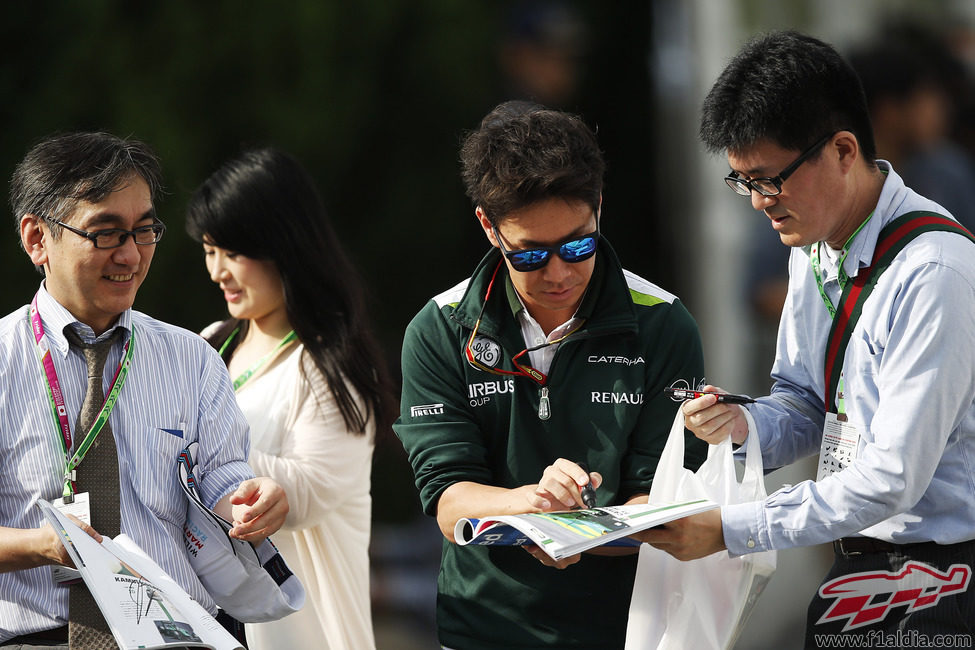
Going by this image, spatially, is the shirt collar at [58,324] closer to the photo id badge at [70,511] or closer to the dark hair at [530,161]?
the photo id badge at [70,511]

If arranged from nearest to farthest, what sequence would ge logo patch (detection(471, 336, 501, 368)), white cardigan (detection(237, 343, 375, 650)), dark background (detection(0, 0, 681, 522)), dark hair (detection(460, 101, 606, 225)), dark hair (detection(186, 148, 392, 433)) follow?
dark hair (detection(460, 101, 606, 225)), ge logo patch (detection(471, 336, 501, 368)), white cardigan (detection(237, 343, 375, 650)), dark hair (detection(186, 148, 392, 433)), dark background (detection(0, 0, 681, 522))

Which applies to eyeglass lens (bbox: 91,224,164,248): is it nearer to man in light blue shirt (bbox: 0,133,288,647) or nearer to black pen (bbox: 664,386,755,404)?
man in light blue shirt (bbox: 0,133,288,647)

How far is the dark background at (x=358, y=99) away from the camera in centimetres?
618

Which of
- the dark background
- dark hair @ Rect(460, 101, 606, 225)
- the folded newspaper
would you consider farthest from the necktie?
the dark background

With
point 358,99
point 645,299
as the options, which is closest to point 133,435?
point 645,299

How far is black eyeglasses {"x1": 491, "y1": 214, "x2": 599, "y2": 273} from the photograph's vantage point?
2951mm

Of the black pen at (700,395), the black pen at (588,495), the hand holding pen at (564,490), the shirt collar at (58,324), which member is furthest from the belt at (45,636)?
the black pen at (700,395)

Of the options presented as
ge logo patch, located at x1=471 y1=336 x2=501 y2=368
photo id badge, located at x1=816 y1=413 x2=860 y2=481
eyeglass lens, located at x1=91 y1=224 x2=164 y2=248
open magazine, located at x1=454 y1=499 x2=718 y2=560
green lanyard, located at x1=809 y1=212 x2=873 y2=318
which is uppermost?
eyeglass lens, located at x1=91 y1=224 x2=164 y2=248

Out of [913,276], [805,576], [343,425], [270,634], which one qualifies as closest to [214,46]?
[343,425]

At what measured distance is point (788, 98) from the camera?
2779 mm

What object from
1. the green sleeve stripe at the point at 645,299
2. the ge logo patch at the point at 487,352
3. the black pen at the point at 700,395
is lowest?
the black pen at the point at 700,395

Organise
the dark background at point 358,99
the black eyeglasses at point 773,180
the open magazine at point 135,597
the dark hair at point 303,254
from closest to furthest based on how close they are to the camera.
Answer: the open magazine at point 135,597
the black eyeglasses at point 773,180
the dark hair at point 303,254
the dark background at point 358,99
